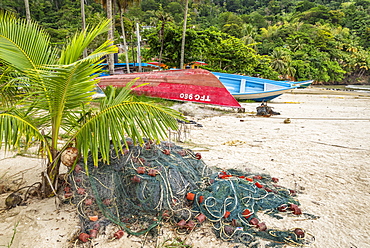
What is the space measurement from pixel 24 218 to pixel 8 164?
1.91m

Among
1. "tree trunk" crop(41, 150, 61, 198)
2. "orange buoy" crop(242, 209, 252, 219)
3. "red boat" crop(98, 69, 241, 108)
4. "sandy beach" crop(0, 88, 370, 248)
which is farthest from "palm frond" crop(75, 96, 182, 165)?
"red boat" crop(98, 69, 241, 108)

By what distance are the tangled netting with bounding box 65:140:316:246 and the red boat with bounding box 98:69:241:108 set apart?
6.60 meters

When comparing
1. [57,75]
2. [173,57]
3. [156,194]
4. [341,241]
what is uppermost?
[173,57]

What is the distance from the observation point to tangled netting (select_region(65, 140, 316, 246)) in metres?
2.71

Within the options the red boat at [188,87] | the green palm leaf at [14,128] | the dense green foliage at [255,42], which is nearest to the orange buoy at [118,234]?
the green palm leaf at [14,128]

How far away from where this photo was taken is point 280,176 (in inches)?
165

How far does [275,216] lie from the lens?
3.04 meters

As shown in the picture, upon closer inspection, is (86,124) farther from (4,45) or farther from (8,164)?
(8,164)

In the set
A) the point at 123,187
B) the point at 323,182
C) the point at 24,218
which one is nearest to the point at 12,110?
the point at 24,218

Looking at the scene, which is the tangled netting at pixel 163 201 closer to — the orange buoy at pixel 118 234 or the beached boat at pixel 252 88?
the orange buoy at pixel 118 234

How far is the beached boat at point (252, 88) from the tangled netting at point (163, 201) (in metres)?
11.1

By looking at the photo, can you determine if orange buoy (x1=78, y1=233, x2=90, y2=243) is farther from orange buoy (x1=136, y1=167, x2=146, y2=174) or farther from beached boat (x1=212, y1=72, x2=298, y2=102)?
beached boat (x1=212, y1=72, x2=298, y2=102)

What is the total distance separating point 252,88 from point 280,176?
1061 cm

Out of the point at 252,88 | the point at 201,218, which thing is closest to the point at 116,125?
the point at 201,218
